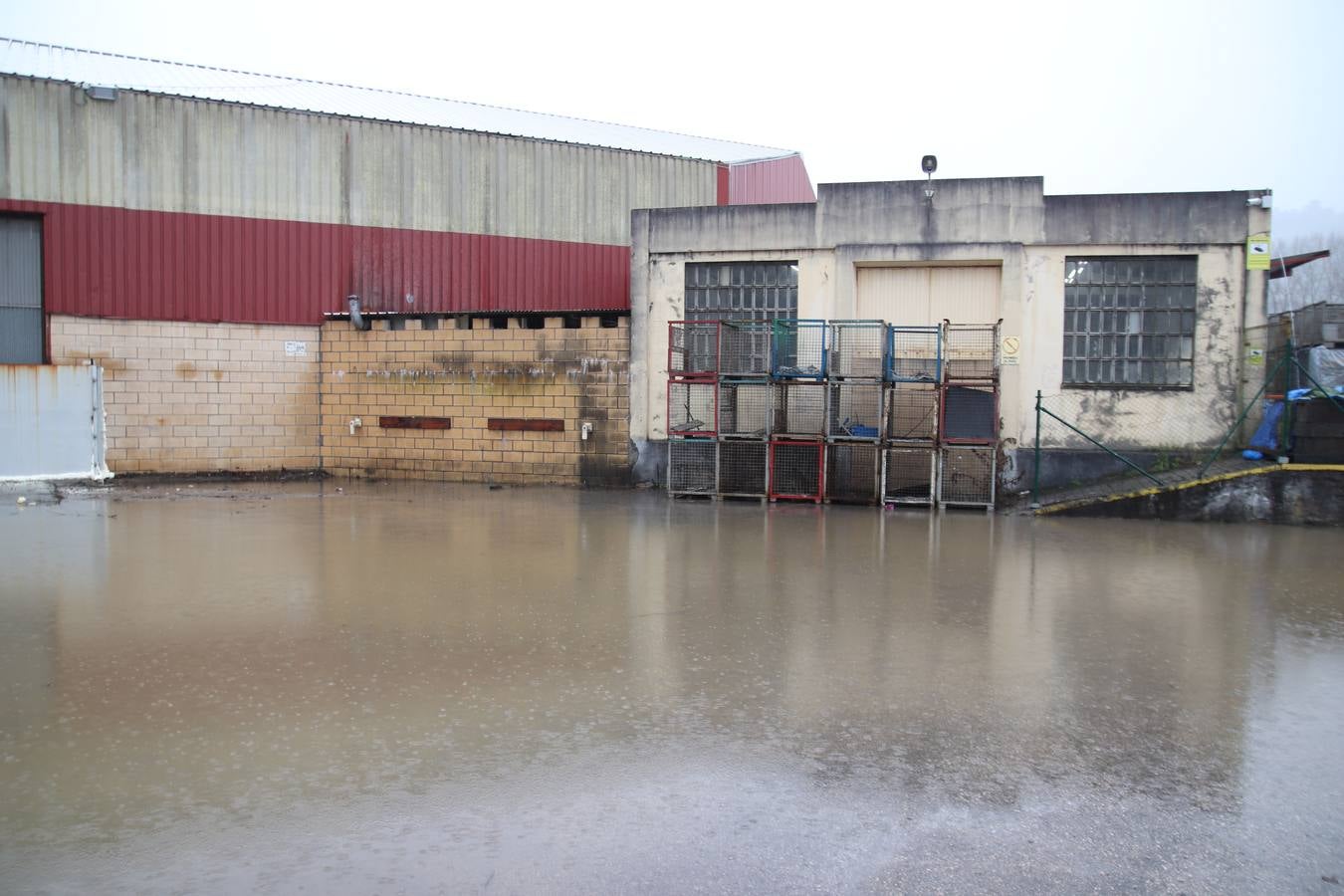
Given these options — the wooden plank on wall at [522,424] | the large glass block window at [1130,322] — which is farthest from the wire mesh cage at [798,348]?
the wooden plank on wall at [522,424]

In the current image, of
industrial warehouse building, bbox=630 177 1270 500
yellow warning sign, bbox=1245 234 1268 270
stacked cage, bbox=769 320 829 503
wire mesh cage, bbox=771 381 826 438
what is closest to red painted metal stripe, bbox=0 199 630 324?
industrial warehouse building, bbox=630 177 1270 500

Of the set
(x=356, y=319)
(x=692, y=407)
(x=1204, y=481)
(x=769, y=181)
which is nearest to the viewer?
(x=1204, y=481)

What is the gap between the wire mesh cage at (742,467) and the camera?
642 inches

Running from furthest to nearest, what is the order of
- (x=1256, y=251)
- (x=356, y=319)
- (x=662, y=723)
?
(x=356, y=319) < (x=1256, y=251) < (x=662, y=723)

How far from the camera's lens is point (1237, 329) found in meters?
15.4

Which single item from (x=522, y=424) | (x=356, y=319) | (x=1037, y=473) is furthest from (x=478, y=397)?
(x=1037, y=473)

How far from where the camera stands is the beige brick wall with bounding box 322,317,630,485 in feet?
59.2

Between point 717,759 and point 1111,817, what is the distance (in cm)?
167

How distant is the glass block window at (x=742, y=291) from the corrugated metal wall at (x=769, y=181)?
732 centimetres

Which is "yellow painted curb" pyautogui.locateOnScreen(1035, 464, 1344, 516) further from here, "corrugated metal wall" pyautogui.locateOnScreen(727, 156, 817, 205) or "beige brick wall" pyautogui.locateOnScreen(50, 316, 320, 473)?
"beige brick wall" pyautogui.locateOnScreen(50, 316, 320, 473)

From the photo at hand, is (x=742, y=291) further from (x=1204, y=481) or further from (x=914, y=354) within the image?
(x=1204, y=481)

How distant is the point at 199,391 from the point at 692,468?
9.53 metres

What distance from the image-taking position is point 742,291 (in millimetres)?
17359

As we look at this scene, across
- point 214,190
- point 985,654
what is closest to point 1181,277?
point 985,654
